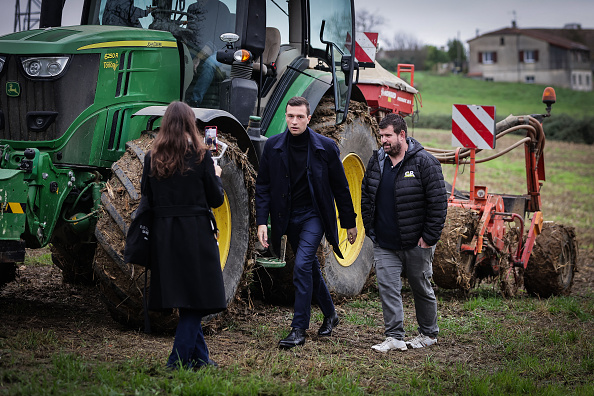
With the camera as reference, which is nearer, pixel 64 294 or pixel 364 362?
pixel 364 362

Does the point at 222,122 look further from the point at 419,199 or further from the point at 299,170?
the point at 419,199

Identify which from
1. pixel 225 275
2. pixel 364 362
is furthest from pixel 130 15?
pixel 364 362

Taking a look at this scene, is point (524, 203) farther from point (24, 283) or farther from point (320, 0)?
point (24, 283)

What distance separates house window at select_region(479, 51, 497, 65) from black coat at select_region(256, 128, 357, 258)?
7008cm

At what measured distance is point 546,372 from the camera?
17.0 feet

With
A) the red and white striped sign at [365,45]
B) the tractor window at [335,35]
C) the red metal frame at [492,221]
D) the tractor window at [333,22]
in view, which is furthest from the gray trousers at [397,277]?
the red and white striped sign at [365,45]

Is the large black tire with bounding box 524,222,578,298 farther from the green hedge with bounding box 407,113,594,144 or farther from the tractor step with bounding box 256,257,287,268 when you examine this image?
the green hedge with bounding box 407,113,594,144

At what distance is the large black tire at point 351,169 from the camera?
725cm

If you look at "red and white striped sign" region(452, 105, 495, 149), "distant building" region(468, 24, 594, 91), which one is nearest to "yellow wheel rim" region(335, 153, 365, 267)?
"red and white striped sign" region(452, 105, 495, 149)

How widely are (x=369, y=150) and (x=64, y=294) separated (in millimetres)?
3400

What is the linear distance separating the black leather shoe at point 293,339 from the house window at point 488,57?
232 feet

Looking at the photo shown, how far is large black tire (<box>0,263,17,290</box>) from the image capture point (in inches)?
263

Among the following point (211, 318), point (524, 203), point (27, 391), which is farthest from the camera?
point (524, 203)

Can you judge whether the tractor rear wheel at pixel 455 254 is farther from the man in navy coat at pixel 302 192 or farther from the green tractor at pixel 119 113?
the man in navy coat at pixel 302 192
